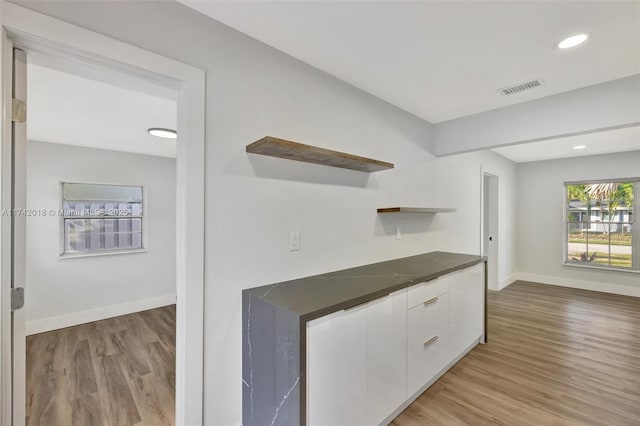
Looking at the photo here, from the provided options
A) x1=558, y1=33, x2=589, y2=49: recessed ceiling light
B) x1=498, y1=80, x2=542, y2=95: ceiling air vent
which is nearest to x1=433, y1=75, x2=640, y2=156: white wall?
x1=498, y1=80, x2=542, y2=95: ceiling air vent

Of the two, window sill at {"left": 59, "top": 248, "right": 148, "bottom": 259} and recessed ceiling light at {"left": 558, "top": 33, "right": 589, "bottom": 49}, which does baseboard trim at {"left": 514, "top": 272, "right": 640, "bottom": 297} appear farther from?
window sill at {"left": 59, "top": 248, "right": 148, "bottom": 259}

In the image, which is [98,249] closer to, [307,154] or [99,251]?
[99,251]

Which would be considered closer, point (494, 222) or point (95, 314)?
point (95, 314)

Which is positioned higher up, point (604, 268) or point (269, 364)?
point (269, 364)

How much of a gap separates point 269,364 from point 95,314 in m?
3.71

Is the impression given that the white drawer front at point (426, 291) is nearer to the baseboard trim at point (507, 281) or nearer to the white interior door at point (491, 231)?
the white interior door at point (491, 231)

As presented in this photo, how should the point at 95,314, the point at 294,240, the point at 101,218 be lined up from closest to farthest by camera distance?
the point at 294,240, the point at 95,314, the point at 101,218

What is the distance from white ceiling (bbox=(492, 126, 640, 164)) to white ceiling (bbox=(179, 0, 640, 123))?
1.99 m

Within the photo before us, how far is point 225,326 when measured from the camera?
161cm

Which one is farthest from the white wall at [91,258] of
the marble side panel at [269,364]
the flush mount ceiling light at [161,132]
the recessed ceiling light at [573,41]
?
the recessed ceiling light at [573,41]

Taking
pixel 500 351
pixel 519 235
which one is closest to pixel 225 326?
pixel 500 351

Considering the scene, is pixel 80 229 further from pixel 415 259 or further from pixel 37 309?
pixel 415 259

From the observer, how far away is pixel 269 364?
4.71 ft

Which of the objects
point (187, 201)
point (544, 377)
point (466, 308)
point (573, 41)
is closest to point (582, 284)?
point (544, 377)
